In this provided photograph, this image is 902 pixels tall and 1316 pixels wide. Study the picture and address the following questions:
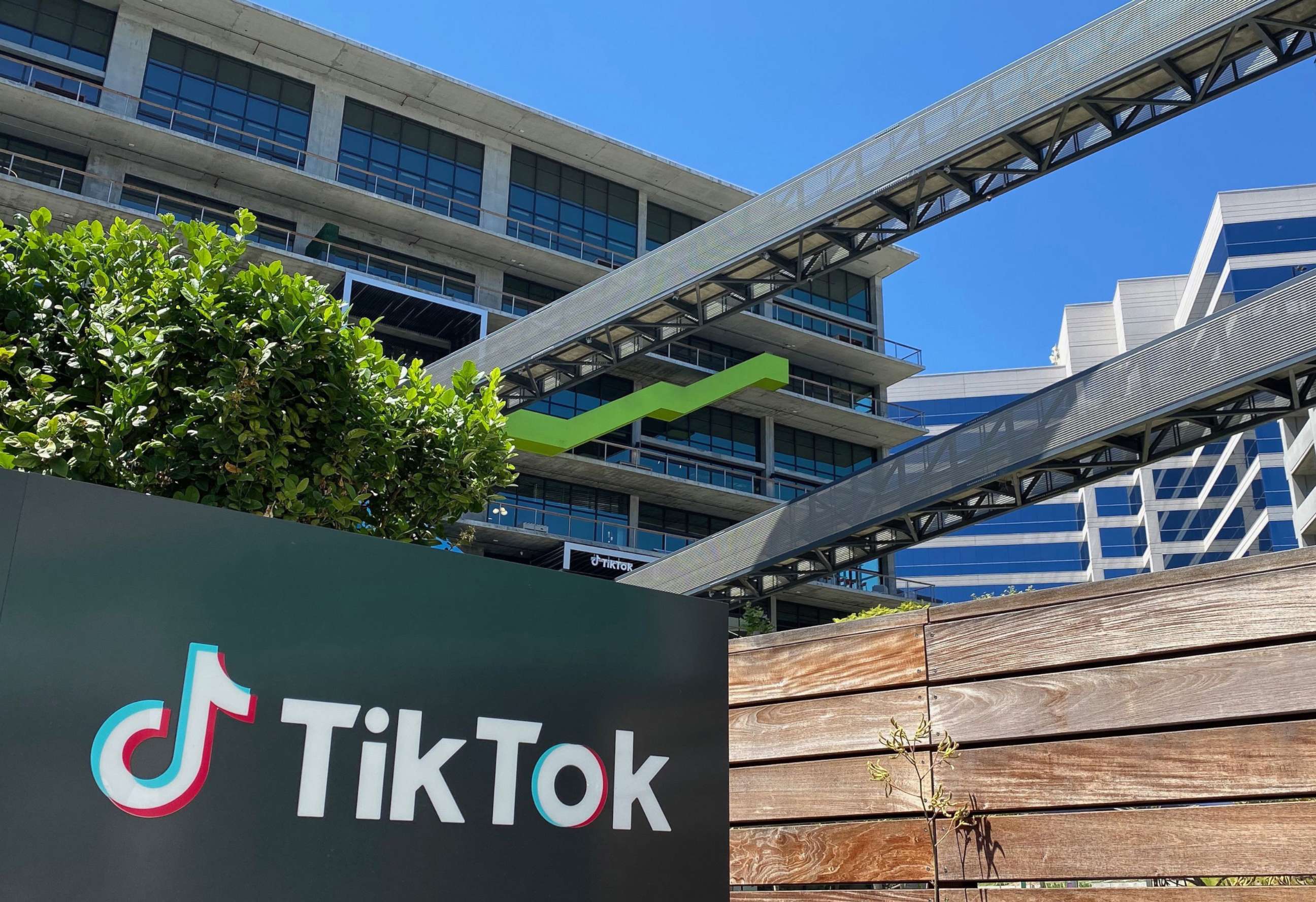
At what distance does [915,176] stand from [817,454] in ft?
74.3

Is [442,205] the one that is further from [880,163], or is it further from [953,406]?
[953,406]

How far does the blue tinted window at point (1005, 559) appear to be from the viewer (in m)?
91.6

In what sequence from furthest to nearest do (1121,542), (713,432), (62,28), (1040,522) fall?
(1040,522) < (1121,542) < (713,432) < (62,28)

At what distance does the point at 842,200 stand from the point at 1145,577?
19.1 metres

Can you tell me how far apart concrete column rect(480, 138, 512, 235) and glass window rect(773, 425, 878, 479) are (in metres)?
→ 13.0

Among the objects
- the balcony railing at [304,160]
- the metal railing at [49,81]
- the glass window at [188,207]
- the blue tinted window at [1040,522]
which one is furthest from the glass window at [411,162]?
the blue tinted window at [1040,522]

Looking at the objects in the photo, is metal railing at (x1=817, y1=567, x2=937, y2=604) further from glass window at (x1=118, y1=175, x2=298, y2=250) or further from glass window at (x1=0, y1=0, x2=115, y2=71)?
glass window at (x1=0, y1=0, x2=115, y2=71)

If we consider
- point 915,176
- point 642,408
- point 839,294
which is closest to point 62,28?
point 642,408

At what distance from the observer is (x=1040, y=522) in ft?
305

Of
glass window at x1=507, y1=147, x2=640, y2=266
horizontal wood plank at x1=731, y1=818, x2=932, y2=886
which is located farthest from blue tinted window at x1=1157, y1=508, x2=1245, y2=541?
horizontal wood plank at x1=731, y1=818, x2=932, y2=886

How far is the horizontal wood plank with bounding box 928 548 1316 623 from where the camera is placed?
3457 mm

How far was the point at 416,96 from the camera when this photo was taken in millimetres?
36312

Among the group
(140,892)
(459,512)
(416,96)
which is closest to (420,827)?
(140,892)

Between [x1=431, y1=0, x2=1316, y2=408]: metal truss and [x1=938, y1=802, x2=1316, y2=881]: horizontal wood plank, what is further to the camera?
[x1=431, y1=0, x2=1316, y2=408]: metal truss
